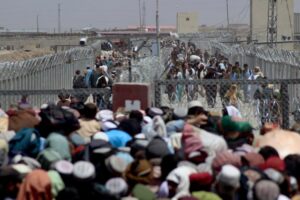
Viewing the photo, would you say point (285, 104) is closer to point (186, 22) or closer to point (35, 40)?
point (186, 22)

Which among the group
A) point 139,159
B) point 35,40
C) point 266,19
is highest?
point 35,40

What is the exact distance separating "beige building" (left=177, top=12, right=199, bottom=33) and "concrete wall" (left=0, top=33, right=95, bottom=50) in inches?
459

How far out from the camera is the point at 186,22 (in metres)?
72.6

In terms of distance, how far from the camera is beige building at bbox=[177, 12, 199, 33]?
70812 millimetres

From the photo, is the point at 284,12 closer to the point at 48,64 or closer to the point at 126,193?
the point at 48,64

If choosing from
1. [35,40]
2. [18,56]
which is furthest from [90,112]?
[35,40]

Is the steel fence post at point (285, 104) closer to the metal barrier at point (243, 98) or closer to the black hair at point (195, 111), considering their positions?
the metal barrier at point (243, 98)

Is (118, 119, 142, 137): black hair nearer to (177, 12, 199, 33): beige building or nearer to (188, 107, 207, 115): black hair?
(188, 107, 207, 115): black hair

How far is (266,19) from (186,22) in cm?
2720

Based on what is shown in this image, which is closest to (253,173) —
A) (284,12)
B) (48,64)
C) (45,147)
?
(45,147)

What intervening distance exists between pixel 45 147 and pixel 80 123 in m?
0.58

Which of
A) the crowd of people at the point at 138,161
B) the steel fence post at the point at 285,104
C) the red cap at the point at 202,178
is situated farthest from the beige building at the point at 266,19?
the red cap at the point at 202,178

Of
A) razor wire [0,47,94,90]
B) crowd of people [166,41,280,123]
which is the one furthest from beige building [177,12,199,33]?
crowd of people [166,41,280,123]

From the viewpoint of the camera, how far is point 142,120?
5168 millimetres
